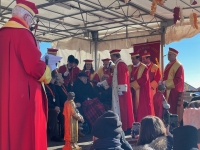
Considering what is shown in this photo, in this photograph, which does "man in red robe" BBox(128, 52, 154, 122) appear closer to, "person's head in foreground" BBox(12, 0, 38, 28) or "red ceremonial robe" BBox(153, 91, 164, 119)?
"red ceremonial robe" BBox(153, 91, 164, 119)

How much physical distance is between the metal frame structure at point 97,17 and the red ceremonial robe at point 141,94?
337 centimetres

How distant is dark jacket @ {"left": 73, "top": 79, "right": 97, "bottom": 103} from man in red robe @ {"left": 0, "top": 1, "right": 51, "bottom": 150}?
3.82 metres

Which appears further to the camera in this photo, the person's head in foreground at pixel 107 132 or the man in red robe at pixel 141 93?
the man in red robe at pixel 141 93

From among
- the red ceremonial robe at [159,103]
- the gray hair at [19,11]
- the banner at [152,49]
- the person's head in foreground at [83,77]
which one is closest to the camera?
the gray hair at [19,11]

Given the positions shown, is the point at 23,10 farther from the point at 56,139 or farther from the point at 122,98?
the point at 56,139

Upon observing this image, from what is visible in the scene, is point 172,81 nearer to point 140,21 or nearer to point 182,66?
point 182,66

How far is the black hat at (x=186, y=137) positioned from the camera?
1768mm

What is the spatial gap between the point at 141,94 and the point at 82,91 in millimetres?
1365

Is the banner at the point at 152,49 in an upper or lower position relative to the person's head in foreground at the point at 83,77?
upper

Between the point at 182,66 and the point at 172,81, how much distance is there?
425mm

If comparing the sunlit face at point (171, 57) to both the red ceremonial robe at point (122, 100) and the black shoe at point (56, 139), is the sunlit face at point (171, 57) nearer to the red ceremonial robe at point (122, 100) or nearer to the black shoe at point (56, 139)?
the red ceremonial robe at point (122, 100)

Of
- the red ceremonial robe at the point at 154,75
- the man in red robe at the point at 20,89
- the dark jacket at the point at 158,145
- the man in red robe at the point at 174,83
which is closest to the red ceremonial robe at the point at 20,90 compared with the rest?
the man in red robe at the point at 20,89

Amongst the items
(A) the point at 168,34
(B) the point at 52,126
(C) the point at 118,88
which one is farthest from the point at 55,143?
(A) the point at 168,34

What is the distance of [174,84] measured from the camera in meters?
6.92
